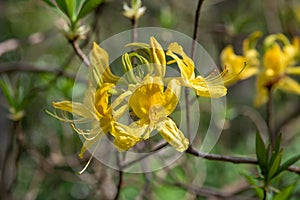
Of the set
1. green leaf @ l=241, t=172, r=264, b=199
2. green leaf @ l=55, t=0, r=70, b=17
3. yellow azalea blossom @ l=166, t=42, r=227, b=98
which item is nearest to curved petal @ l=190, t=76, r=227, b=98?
yellow azalea blossom @ l=166, t=42, r=227, b=98

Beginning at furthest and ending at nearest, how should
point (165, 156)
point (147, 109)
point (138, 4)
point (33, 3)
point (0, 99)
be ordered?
point (33, 3) → point (0, 99) → point (165, 156) → point (138, 4) → point (147, 109)

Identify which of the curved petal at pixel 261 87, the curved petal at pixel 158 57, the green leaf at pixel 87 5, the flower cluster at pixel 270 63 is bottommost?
the curved petal at pixel 261 87

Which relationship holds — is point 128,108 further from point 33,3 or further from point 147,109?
point 33,3

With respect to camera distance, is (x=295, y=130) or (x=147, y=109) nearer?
(x=147, y=109)

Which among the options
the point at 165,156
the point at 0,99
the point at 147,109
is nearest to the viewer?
the point at 147,109

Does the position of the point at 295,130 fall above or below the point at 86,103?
below

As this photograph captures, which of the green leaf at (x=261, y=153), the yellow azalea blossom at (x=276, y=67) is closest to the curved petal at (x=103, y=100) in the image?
the green leaf at (x=261, y=153)

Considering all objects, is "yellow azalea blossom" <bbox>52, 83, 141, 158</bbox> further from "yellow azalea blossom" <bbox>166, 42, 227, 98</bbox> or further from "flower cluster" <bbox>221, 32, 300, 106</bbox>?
"flower cluster" <bbox>221, 32, 300, 106</bbox>

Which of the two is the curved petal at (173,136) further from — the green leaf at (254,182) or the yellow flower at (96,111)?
the green leaf at (254,182)

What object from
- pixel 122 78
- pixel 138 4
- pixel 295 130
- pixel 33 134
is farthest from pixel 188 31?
pixel 122 78
